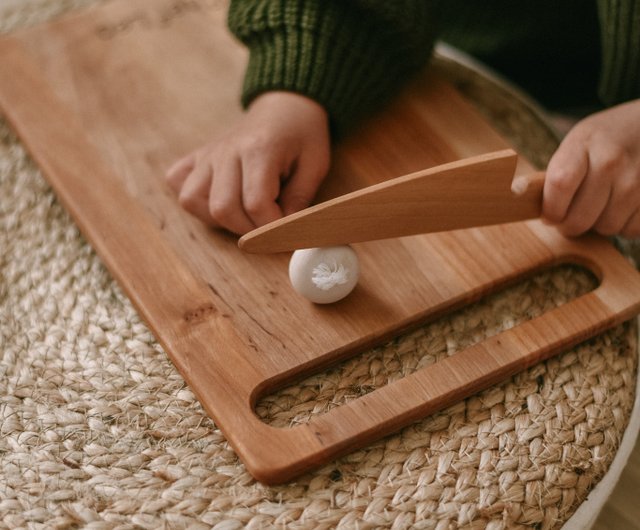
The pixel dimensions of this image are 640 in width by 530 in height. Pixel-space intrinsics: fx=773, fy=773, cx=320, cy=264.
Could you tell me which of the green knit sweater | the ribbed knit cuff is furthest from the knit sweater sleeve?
the ribbed knit cuff

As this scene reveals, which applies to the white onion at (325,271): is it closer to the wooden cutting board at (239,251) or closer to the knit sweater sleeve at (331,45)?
the wooden cutting board at (239,251)

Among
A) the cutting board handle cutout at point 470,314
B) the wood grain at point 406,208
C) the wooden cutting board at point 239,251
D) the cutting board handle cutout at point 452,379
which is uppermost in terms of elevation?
the wood grain at point 406,208

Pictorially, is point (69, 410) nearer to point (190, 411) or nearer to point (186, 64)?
point (190, 411)

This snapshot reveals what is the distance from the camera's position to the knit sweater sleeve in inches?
27.4

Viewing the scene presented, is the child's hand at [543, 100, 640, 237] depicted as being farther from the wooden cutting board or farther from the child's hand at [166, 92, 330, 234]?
the child's hand at [166, 92, 330, 234]

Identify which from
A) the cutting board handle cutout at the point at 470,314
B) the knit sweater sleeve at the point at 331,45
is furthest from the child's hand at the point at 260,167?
the cutting board handle cutout at the point at 470,314

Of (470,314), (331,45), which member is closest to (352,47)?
(331,45)

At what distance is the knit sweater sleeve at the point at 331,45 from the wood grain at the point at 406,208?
19 cm

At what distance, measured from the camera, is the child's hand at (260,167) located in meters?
0.61

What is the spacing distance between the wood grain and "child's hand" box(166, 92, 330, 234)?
0.09 metres

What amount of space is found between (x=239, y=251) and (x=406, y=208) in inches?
6.1

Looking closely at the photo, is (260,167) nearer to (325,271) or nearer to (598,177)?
(325,271)

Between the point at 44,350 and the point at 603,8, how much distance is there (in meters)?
0.55

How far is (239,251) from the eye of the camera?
626 mm
